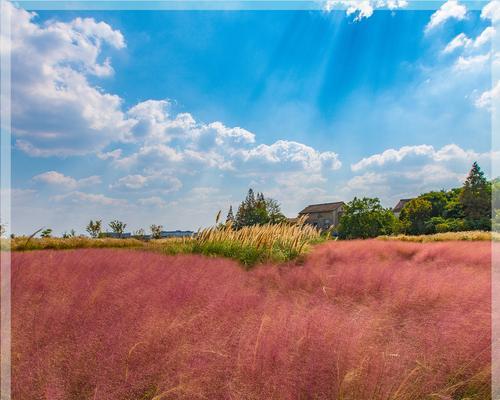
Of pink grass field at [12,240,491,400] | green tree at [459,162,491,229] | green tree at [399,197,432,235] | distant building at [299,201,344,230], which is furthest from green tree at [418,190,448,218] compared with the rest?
pink grass field at [12,240,491,400]

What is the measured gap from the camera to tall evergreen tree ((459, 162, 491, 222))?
21638 millimetres

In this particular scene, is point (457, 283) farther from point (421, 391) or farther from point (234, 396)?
point (234, 396)

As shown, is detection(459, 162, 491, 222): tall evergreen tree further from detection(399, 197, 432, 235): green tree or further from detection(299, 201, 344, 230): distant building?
detection(299, 201, 344, 230): distant building

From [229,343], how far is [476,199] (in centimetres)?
2677

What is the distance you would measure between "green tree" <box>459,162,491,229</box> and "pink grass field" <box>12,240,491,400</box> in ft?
75.5

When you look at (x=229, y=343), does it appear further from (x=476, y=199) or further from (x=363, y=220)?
(x=476, y=199)

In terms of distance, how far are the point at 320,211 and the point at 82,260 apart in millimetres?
41679

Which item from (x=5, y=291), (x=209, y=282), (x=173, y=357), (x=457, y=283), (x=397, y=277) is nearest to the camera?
(x=173, y=357)

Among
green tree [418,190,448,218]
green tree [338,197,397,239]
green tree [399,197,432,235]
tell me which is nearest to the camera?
green tree [338,197,397,239]

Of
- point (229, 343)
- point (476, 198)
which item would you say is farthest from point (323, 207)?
point (229, 343)

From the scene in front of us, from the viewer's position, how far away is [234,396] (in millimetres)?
1454

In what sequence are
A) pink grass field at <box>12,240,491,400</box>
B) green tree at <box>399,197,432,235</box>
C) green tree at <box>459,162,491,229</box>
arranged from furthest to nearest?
green tree at <box>399,197,432,235</box> < green tree at <box>459,162,491,229</box> < pink grass field at <box>12,240,491,400</box>

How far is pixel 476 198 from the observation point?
73.0 feet

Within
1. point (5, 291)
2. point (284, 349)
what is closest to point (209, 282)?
point (284, 349)
